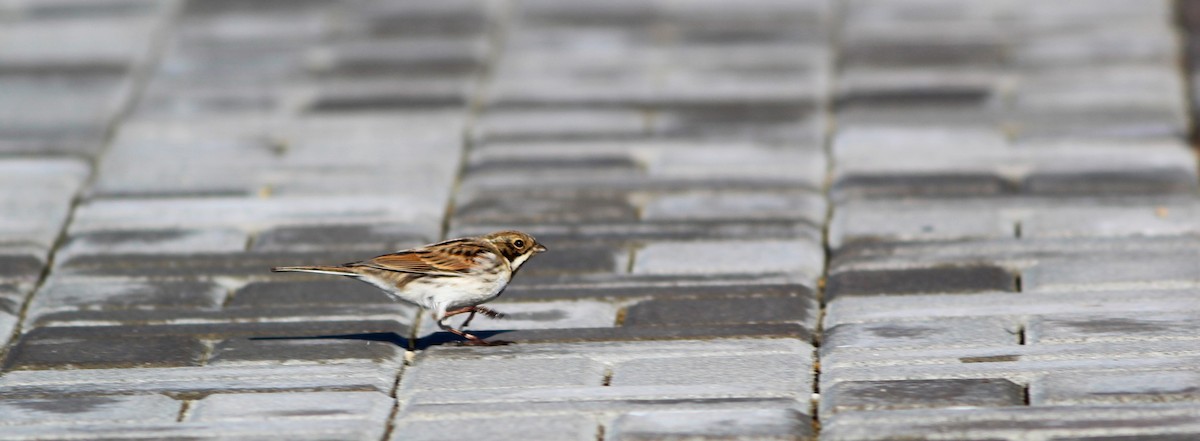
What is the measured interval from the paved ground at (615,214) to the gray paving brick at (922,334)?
21 mm

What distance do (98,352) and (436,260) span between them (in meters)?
1.28

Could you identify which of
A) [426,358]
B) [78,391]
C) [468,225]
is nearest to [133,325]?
[78,391]

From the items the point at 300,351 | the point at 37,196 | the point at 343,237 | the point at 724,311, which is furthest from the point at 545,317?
the point at 37,196

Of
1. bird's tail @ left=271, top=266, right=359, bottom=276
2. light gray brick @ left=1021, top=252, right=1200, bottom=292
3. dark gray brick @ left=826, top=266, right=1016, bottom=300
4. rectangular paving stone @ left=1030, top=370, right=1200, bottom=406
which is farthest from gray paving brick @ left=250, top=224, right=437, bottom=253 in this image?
rectangular paving stone @ left=1030, top=370, right=1200, bottom=406

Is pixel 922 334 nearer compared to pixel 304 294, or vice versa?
pixel 922 334

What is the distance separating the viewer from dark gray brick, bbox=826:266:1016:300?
6730 mm

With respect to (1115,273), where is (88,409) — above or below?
below

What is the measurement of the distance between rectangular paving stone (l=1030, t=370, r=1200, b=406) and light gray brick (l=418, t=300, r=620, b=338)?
1686mm

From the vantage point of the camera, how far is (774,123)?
30.2 ft

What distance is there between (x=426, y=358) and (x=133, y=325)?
1228 mm

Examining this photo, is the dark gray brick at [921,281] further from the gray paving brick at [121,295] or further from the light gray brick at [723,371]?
the gray paving brick at [121,295]

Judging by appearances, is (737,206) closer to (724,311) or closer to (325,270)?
(724,311)

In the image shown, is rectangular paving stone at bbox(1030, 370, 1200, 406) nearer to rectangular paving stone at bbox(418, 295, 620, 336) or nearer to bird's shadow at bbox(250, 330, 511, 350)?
rectangular paving stone at bbox(418, 295, 620, 336)

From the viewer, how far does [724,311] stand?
6.58 meters
